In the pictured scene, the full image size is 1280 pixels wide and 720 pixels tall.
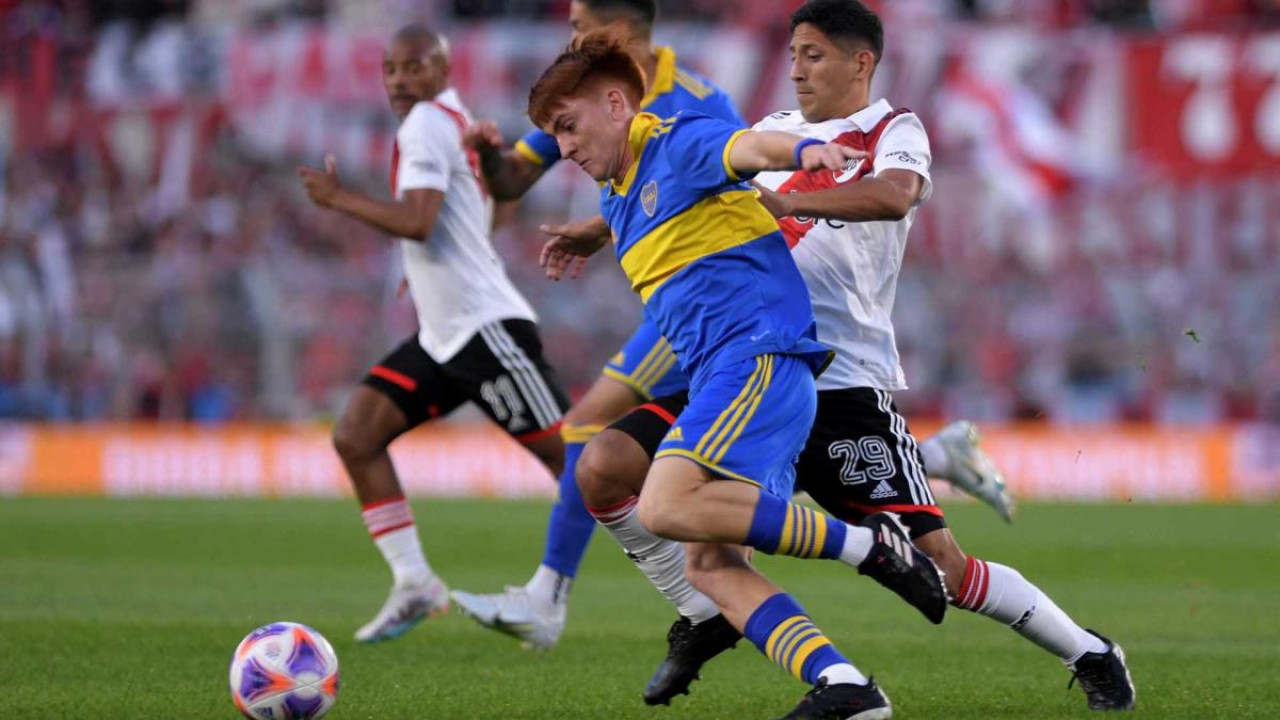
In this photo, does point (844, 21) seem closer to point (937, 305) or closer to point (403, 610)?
point (403, 610)

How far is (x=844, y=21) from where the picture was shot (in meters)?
5.99

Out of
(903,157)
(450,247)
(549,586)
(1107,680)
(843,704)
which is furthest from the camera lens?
(450,247)

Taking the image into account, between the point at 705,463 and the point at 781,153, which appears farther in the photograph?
the point at 705,463

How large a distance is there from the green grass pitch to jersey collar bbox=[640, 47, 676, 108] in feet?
7.91

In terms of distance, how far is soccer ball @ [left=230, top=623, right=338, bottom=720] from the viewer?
5430 millimetres

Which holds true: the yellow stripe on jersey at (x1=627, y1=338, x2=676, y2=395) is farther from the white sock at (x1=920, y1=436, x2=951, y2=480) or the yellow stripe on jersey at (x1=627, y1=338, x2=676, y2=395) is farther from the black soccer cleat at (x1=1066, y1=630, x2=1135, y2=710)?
the black soccer cleat at (x1=1066, y1=630, x2=1135, y2=710)

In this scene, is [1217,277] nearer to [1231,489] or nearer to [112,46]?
Result: [1231,489]

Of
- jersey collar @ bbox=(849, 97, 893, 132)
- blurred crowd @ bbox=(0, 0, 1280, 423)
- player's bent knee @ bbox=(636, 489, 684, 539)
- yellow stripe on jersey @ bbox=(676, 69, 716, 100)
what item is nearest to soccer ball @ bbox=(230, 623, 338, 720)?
player's bent knee @ bbox=(636, 489, 684, 539)

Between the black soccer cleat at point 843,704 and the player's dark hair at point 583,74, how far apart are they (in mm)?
1863

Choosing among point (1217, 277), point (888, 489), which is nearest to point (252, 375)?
point (1217, 277)

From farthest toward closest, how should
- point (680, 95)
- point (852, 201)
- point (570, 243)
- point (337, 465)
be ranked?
point (337, 465) → point (680, 95) → point (570, 243) → point (852, 201)

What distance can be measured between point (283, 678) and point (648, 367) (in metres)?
2.25

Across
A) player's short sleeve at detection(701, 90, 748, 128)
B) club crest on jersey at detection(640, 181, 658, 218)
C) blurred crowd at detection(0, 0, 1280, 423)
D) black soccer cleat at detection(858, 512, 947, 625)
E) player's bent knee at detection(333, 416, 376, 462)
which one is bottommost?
blurred crowd at detection(0, 0, 1280, 423)

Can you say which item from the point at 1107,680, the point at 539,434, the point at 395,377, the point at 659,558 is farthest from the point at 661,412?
the point at 395,377
